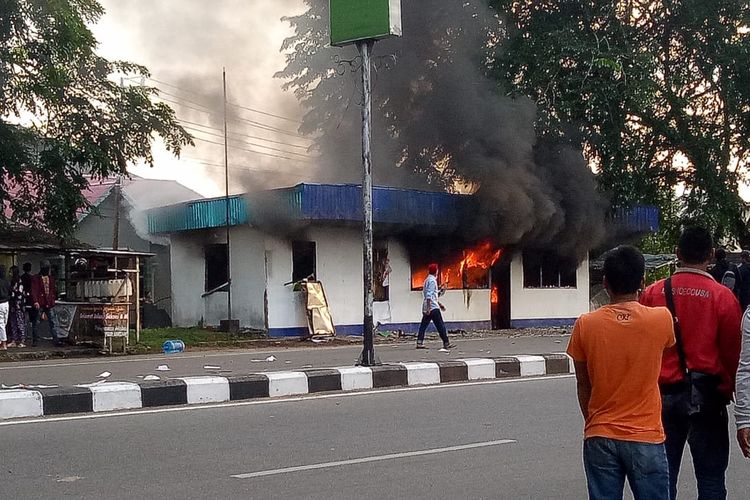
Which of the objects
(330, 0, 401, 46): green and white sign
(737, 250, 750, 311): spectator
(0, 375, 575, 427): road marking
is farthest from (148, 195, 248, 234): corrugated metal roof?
(737, 250, 750, 311): spectator

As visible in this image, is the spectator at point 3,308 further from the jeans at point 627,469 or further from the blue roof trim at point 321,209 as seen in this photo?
the jeans at point 627,469

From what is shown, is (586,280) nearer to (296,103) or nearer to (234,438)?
(296,103)

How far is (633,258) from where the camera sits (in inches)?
160

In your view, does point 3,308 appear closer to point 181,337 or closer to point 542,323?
point 181,337

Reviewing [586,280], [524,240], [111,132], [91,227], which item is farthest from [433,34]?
[91,227]

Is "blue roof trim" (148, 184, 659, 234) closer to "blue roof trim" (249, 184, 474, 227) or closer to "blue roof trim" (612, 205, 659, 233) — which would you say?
"blue roof trim" (249, 184, 474, 227)

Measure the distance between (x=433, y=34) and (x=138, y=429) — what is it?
17396 mm

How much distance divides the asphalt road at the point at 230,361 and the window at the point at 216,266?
179 inches

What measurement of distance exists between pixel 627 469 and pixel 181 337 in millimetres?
15784

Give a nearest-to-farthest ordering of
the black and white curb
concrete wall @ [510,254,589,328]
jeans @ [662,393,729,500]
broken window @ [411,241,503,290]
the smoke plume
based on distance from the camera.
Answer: jeans @ [662,393,729,500] → the black and white curb → the smoke plume → broken window @ [411,241,503,290] → concrete wall @ [510,254,589,328]

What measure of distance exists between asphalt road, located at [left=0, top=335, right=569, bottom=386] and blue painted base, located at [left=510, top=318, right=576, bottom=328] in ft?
16.7

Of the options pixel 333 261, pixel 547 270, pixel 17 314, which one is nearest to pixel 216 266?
pixel 333 261

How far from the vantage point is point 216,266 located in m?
22.1

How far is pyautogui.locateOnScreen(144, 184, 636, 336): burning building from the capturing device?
19781 mm
